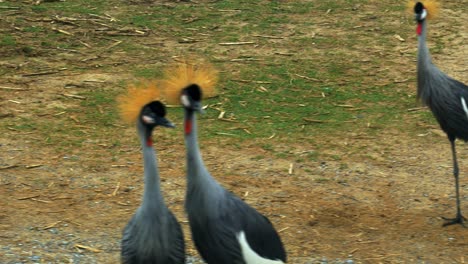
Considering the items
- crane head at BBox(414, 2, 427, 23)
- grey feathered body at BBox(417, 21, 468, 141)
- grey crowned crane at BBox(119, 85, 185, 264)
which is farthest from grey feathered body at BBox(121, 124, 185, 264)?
crane head at BBox(414, 2, 427, 23)

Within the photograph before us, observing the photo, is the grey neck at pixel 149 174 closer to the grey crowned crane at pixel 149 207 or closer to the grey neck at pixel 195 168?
the grey crowned crane at pixel 149 207

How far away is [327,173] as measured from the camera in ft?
24.0

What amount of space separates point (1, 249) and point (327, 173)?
284 cm

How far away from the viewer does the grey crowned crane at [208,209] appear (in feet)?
15.9

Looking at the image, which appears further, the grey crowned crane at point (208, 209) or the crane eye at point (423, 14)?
the crane eye at point (423, 14)

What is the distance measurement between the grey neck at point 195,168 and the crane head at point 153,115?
115 mm

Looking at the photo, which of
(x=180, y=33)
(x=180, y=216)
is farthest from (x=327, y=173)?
(x=180, y=33)

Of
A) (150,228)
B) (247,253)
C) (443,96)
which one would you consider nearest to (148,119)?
(150,228)

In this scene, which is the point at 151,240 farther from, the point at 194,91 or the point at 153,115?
the point at 194,91

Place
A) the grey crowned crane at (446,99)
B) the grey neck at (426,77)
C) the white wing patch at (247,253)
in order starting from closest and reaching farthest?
1. the white wing patch at (247,253)
2. the grey crowned crane at (446,99)
3. the grey neck at (426,77)

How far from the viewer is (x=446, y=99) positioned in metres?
6.89

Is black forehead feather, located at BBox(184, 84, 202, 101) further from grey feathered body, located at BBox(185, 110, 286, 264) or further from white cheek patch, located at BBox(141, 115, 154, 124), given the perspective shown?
white cheek patch, located at BBox(141, 115, 154, 124)

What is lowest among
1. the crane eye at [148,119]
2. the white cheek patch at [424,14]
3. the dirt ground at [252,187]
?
the dirt ground at [252,187]

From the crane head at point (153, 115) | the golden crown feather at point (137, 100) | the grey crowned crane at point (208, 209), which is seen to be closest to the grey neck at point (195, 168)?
the grey crowned crane at point (208, 209)
